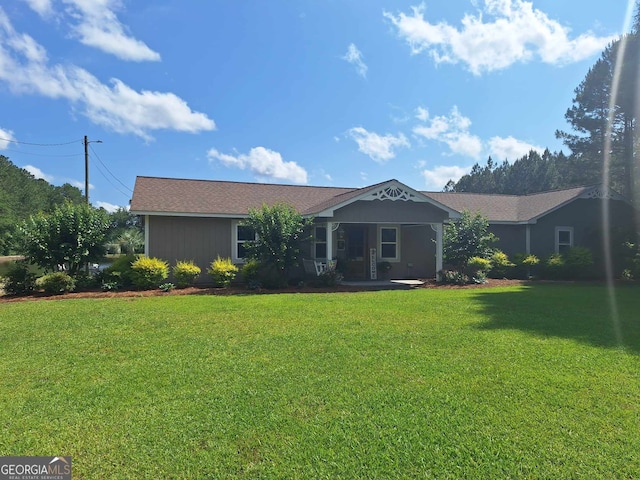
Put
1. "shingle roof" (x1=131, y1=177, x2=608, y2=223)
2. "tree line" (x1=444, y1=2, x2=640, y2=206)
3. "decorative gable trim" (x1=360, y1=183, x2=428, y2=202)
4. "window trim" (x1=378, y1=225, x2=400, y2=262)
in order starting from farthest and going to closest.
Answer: "tree line" (x1=444, y1=2, x2=640, y2=206), "window trim" (x1=378, y1=225, x2=400, y2=262), "decorative gable trim" (x1=360, y1=183, x2=428, y2=202), "shingle roof" (x1=131, y1=177, x2=608, y2=223)

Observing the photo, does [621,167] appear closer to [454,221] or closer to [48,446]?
[454,221]

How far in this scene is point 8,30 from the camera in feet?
39.0

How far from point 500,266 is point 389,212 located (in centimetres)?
573

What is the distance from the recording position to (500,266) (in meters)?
16.4

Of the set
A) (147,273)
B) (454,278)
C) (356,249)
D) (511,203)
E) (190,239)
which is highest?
(511,203)

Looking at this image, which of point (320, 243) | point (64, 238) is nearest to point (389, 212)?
point (320, 243)

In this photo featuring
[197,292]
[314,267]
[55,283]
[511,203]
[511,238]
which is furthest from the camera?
[511,203]

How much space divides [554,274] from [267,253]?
11.8 meters

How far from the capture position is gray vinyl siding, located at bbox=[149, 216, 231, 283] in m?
13.5

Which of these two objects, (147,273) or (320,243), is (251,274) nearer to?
(147,273)

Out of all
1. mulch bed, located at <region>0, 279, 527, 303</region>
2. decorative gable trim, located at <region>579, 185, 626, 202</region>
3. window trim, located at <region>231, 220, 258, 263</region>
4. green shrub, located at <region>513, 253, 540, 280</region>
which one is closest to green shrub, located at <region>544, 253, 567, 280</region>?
green shrub, located at <region>513, 253, 540, 280</region>

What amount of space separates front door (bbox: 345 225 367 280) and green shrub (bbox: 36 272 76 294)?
964 centimetres

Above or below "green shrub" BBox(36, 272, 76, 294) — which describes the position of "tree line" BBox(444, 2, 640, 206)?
above

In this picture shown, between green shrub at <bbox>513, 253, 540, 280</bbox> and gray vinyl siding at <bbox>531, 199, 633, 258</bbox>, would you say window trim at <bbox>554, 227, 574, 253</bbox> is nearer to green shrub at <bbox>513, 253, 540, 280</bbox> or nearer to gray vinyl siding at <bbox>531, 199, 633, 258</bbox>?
gray vinyl siding at <bbox>531, 199, 633, 258</bbox>
